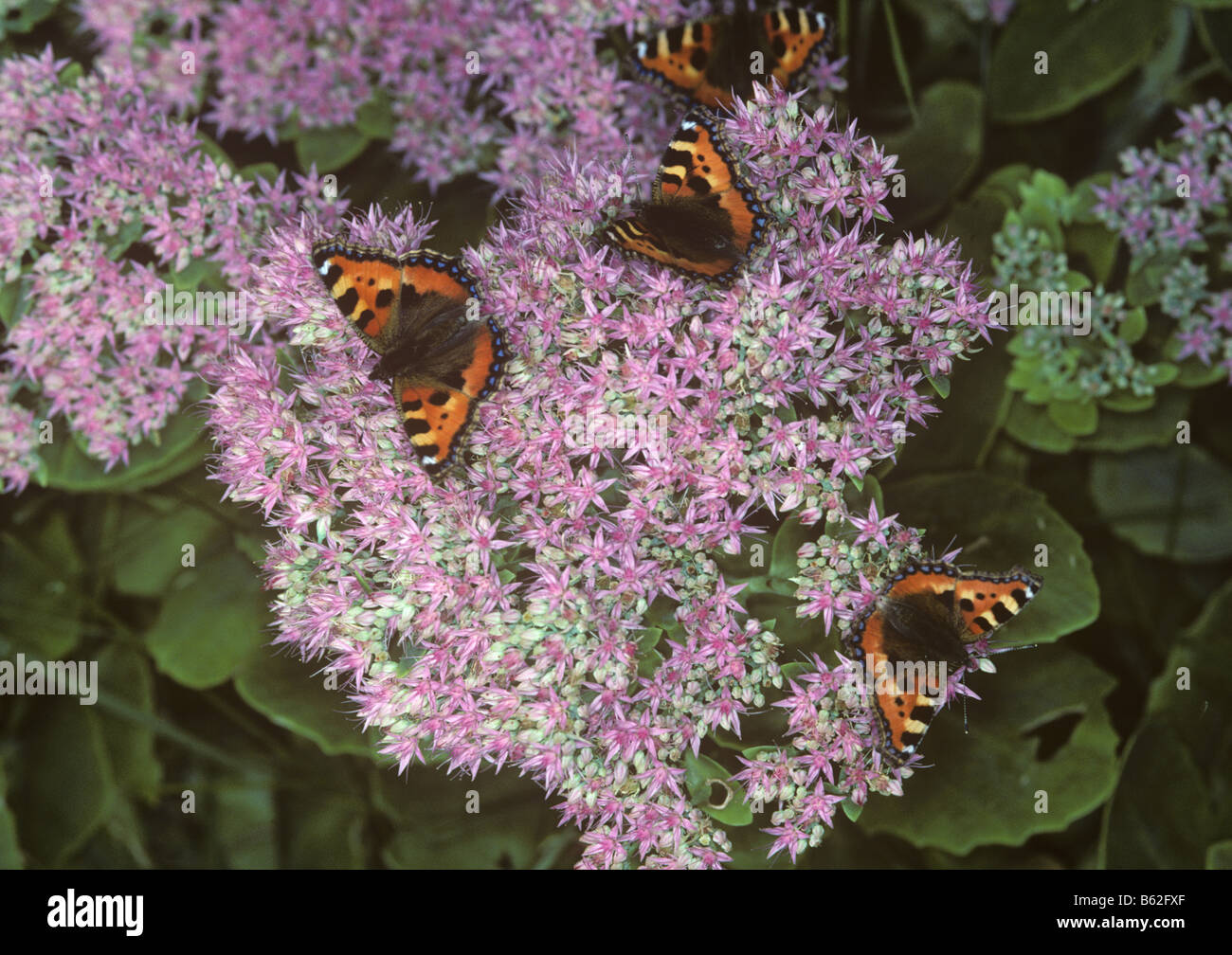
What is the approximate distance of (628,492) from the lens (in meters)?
1.46

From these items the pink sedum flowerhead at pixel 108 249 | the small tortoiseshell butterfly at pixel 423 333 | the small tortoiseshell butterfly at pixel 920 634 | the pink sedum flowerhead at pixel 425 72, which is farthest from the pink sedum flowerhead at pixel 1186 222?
the pink sedum flowerhead at pixel 108 249

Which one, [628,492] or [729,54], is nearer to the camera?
[628,492]

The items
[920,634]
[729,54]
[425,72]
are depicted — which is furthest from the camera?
[425,72]

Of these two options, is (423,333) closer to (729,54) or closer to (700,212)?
(700,212)

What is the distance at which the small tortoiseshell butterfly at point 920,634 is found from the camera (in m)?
1.40

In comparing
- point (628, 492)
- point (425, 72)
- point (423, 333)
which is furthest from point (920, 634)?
point (425, 72)

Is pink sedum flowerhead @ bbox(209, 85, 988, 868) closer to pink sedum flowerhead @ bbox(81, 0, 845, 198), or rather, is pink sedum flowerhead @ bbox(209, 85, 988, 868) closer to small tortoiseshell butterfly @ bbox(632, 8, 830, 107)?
small tortoiseshell butterfly @ bbox(632, 8, 830, 107)

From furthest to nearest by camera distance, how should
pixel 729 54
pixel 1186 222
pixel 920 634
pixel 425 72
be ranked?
pixel 425 72 → pixel 1186 222 → pixel 729 54 → pixel 920 634

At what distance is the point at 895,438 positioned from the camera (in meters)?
1.51

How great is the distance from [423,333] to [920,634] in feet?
3.24

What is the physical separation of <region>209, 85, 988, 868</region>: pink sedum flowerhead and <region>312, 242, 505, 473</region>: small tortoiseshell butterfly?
0.07m

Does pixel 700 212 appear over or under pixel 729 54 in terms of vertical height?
under
